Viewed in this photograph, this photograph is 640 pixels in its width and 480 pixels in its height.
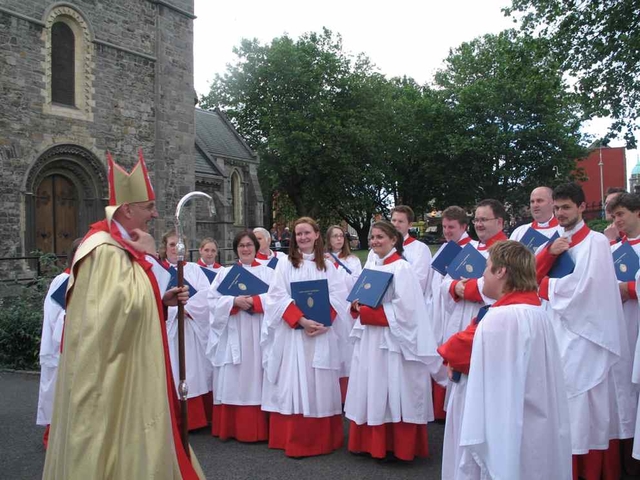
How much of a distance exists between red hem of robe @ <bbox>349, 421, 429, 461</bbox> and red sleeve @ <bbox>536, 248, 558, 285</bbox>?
5.66 feet

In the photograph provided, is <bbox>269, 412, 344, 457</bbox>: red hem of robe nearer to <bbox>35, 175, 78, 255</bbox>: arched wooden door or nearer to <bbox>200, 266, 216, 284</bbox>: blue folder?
<bbox>200, 266, 216, 284</bbox>: blue folder

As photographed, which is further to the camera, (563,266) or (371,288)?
(371,288)

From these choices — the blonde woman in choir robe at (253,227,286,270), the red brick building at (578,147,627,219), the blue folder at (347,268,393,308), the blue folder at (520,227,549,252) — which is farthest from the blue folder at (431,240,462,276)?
the red brick building at (578,147,627,219)

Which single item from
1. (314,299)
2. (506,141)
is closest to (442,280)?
(314,299)

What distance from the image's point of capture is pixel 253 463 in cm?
554

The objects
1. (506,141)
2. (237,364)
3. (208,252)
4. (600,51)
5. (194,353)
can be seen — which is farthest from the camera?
(506,141)

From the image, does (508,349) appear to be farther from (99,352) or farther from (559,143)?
(559,143)

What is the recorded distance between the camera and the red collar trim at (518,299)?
3.56 meters

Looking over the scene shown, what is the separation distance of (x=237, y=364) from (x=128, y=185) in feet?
9.99

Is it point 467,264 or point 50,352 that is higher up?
point 467,264

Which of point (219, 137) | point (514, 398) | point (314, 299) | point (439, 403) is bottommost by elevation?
point (439, 403)

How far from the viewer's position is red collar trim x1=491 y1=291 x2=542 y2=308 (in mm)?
3562

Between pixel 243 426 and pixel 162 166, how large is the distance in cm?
1549

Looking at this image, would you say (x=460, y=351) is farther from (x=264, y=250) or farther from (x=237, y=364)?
(x=264, y=250)
